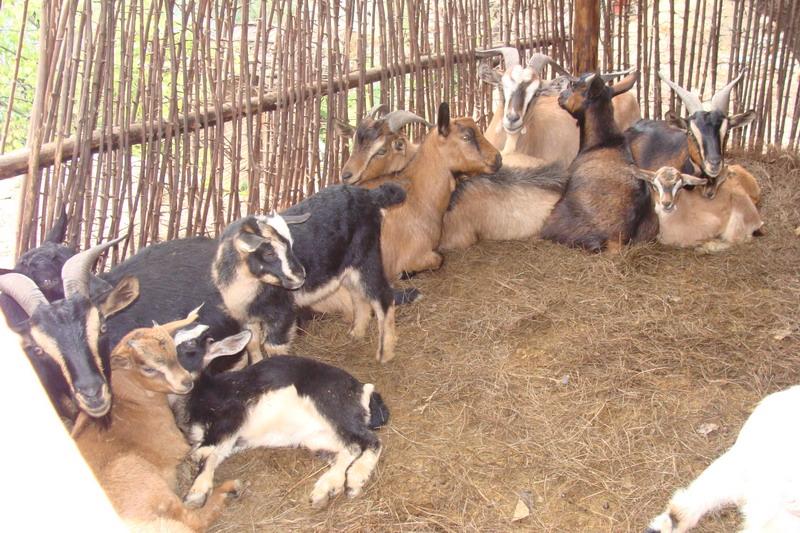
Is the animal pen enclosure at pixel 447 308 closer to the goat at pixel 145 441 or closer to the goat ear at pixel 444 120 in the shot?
the goat at pixel 145 441

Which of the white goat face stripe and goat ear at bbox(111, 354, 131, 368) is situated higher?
the white goat face stripe

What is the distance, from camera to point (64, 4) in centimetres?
398

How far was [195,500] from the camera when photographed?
3.14 meters

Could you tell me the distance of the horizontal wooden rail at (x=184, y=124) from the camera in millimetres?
4043

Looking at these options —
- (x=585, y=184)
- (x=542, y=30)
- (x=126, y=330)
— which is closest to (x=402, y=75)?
(x=585, y=184)

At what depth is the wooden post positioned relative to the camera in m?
6.88

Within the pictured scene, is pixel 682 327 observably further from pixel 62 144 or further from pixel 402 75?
pixel 62 144

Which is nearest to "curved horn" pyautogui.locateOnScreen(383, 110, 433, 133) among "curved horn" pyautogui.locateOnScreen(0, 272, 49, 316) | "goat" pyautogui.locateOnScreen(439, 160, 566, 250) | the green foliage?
"goat" pyautogui.locateOnScreen(439, 160, 566, 250)

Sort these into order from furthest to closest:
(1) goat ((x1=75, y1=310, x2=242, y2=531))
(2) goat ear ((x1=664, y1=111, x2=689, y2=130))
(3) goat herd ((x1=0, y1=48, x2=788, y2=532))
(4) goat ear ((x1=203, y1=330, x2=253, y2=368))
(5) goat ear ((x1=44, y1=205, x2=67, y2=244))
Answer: (2) goat ear ((x1=664, y1=111, x2=689, y2=130)) < (5) goat ear ((x1=44, y1=205, x2=67, y2=244)) < (4) goat ear ((x1=203, y1=330, x2=253, y2=368)) < (3) goat herd ((x1=0, y1=48, x2=788, y2=532)) < (1) goat ((x1=75, y1=310, x2=242, y2=531))

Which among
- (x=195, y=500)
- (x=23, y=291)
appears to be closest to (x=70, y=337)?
(x=23, y=291)

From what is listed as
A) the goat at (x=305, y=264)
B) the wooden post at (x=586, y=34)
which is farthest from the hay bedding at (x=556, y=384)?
the wooden post at (x=586, y=34)

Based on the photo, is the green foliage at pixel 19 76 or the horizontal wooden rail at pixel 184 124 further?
the green foliage at pixel 19 76

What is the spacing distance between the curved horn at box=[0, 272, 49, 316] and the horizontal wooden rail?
1156mm

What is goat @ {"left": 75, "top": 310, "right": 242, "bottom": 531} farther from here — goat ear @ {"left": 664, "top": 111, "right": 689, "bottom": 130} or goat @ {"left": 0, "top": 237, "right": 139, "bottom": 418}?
goat ear @ {"left": 664, "top": 111, "right": 689, "bottom": 130}
